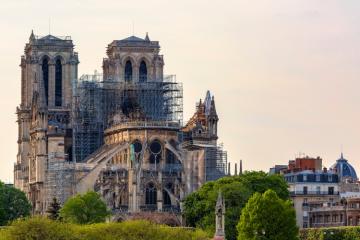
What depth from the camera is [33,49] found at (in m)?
188

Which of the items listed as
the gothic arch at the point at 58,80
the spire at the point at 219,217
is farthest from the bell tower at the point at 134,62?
the spire at the point at 219,217

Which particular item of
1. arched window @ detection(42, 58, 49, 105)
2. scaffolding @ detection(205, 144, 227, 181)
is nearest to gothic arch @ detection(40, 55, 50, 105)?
arched window @ detection(42, 58, 49, 105)

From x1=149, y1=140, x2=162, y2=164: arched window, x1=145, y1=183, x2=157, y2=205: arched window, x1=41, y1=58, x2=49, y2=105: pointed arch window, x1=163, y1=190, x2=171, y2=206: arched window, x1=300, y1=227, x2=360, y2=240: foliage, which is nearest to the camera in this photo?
x1=300, y1=227, x2=360, y2=240: foliage

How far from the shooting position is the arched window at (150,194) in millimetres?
170500

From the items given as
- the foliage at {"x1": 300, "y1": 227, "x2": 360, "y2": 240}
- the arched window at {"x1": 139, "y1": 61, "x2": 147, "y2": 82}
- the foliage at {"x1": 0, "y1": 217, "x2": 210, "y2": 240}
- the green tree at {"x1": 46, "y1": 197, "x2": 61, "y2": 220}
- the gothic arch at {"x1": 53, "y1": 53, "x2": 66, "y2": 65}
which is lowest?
the foliage at {"x1": 0, "y1": 217, "x2": 210, "y2": 240}

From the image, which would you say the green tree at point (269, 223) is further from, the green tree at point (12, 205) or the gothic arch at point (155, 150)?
the gothic arch at point (155, 150)

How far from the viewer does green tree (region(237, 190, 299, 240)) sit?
126375mm

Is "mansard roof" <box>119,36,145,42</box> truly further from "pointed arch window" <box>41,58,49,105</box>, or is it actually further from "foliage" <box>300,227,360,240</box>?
"foliage" <box>300,227,360,240</box>

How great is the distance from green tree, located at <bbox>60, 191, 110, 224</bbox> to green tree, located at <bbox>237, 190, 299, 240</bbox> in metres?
21.3

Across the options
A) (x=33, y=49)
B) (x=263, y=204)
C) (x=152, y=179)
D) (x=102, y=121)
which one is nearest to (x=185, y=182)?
(x=152, y=179)

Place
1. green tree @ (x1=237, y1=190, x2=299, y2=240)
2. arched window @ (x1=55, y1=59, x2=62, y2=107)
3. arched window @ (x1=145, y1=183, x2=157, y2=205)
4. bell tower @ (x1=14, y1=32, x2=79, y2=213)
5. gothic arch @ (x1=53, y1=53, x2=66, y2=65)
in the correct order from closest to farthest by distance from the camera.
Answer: green tree @ (x1=237, y1=190, x2=299, y2=240)
arched window @ (x1=145, y1=183, x2=157, y2=205)
bell tower @ (x1=14, y1=32, x2=79, y2=213)
gothic arch @ (x1=53, y1=53, x2=66, y2=65)
arched window @ (x1=55, y1=59, x2=62, y2=107)

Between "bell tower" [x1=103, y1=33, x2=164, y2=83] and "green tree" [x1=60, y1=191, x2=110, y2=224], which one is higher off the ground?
"bell tower" [x1=103, y1=33, x2=164, y2=83]

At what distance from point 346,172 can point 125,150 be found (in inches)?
1137

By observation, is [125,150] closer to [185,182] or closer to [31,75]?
[185,182]
